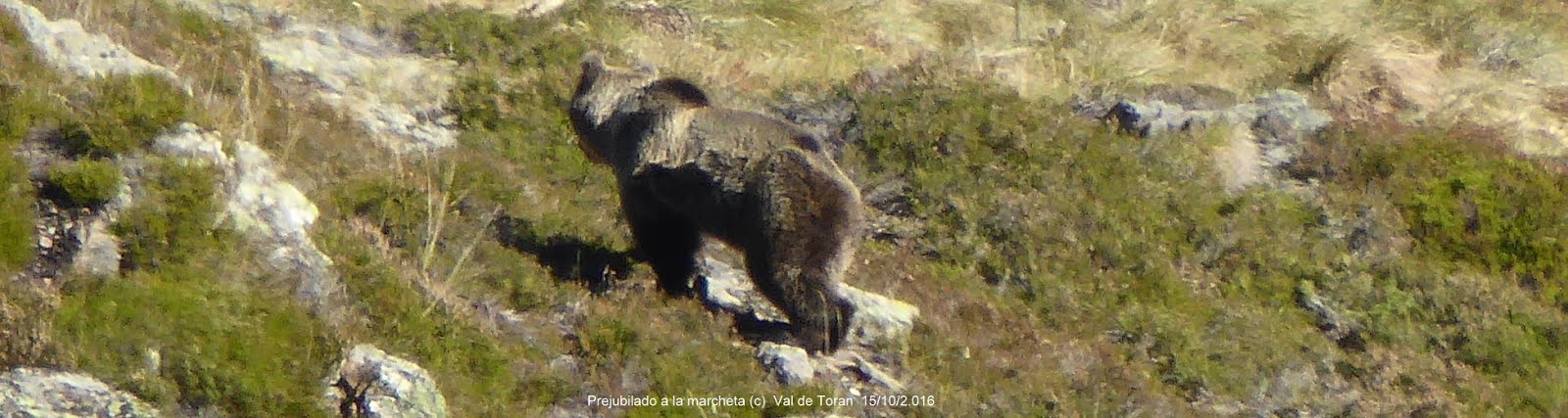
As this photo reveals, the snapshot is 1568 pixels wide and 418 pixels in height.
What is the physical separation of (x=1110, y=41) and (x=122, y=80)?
12228 millimetres

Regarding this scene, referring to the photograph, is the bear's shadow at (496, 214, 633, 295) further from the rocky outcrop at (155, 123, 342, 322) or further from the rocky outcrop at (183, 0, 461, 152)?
the rocky outcrop at (183, 0, 461, 152)

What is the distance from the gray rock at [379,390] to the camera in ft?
21.0

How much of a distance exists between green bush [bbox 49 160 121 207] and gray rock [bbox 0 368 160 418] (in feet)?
4.30

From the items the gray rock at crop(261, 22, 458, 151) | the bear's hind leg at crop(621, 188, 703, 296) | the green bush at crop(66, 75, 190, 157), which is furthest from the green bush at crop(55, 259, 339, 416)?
the gray rock at crop(261, 22, 458, 151)

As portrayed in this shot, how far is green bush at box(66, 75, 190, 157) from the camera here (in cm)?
736

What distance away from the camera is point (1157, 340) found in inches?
382

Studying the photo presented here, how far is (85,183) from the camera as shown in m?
6.87

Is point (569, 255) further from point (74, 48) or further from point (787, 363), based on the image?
point (74, 48)

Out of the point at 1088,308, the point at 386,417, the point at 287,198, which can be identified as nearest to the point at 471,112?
the point at 287,198

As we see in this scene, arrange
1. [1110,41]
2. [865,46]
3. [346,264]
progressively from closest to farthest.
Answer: [346,264] → [865,46] → [1110,41]

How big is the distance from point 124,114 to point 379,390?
2.29 m

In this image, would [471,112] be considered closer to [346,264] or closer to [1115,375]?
[346,264]

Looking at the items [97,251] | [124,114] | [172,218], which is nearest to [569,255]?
[124,114]

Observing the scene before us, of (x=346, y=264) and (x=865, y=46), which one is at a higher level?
(x=346, y=264)
